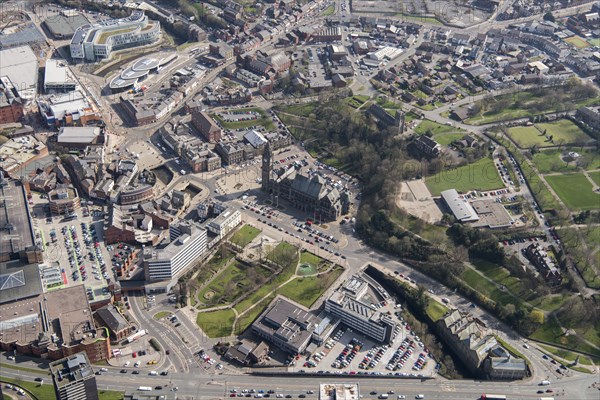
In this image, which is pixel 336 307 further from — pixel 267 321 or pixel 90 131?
pixel 90 131

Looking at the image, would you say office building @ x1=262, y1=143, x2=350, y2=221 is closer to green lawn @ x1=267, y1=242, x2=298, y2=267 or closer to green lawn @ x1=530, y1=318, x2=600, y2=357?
green lawn @ x1=267, y1=242, x2=298, y2=267

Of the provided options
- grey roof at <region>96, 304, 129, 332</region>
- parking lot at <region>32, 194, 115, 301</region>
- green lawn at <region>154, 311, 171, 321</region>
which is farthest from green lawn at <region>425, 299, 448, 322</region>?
parking lot at <region>32, 194, 115, 301</region>

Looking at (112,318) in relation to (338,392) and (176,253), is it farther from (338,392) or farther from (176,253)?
(338,392)

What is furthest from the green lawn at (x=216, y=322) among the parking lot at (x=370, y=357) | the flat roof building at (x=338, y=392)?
the flat roof building at (x=338, y=392)

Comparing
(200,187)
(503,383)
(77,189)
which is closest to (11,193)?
(77,189)

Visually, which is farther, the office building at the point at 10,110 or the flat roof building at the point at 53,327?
the office building at the point at 10,110

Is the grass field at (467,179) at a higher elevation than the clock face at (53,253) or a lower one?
higher

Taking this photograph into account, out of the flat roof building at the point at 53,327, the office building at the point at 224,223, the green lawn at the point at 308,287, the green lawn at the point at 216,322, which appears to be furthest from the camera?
the office building at the point at 224,223

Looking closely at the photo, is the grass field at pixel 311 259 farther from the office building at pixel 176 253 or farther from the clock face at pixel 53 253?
the clock face at pixel 53 253
